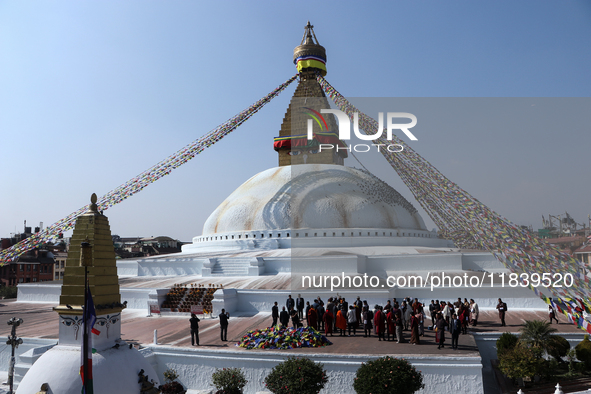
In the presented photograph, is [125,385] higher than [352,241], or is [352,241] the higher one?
[352,241]

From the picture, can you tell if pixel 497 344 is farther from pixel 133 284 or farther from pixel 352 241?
pixel 133 284

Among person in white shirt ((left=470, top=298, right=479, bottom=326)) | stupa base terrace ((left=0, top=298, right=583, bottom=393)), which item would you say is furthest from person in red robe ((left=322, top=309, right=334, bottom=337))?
person in white shirt ((left=470, top=298, right=479, bottom=326))

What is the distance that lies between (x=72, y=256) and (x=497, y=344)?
922 cm

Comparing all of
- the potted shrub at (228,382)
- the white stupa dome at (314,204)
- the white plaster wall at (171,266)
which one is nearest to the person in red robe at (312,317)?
the potted shrub at (228,382)

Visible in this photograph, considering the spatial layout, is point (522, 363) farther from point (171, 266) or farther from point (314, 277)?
point (171, 266)

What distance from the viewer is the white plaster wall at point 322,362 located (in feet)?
28.9

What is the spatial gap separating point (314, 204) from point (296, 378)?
16.2 meters

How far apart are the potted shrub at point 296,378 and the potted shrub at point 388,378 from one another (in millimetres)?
730

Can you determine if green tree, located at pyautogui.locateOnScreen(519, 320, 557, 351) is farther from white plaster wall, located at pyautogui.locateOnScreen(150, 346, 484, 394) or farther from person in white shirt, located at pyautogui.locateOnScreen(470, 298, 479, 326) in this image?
person in white shirt, located at pyautogui.locateOnScreen(470, 298, 479, 326)

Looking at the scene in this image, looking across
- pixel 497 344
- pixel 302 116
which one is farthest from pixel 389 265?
pixel 302 116

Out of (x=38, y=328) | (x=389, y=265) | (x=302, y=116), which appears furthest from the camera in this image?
(x=302, y=116)

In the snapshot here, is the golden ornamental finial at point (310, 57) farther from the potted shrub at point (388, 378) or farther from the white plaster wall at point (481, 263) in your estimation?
the potted shrub at point (388, 378)

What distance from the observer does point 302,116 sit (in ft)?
102

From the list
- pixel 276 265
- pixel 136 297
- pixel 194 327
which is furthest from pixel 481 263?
pixel 136 297
